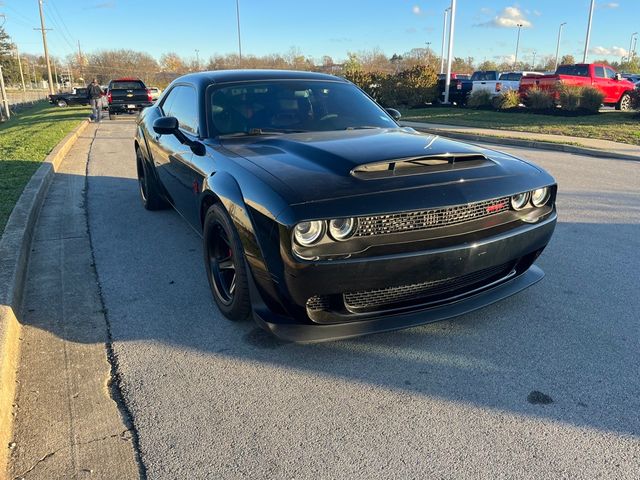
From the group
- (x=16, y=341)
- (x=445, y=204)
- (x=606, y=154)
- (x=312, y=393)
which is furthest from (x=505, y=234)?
(x=606, y=154)

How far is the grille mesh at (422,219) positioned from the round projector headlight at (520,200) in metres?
0.20

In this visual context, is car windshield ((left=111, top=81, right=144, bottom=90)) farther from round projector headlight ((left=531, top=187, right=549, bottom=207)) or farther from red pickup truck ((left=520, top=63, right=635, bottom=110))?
round projector headlight ((left=531, top=187, right=549, bottom=207))

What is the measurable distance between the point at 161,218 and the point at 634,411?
4802 mm

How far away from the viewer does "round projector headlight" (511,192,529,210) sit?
9.85 ft

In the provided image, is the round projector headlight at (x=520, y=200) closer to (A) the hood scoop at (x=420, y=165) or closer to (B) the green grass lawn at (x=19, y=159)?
(A) the hood scoop at (x=420, y=165)

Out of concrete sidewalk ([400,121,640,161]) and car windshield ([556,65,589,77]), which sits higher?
car windshield ([556,65,589,77])

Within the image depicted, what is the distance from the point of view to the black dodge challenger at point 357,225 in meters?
2.53

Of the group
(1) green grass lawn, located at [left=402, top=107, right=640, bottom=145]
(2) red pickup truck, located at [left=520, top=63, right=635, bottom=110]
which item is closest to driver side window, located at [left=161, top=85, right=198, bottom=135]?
(1) green grass lawn, located at [left=402, top=107, right=640, bottom=145]

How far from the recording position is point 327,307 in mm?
2688

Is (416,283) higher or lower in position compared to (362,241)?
lower

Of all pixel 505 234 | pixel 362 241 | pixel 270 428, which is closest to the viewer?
pixel 270 428

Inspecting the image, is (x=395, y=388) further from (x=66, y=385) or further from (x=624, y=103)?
(x=624, y=103)

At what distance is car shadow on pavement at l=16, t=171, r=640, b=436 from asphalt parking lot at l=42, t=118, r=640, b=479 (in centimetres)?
1

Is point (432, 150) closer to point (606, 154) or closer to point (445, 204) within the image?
point (445, 204)
